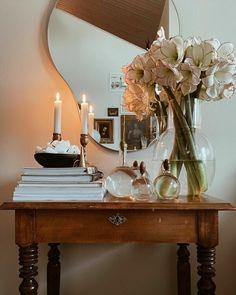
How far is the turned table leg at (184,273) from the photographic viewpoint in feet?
4.46

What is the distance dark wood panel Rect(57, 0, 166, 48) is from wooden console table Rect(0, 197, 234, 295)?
0.81m

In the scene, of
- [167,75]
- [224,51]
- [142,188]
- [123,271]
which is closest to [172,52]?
[167,75]

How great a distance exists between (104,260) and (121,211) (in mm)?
582

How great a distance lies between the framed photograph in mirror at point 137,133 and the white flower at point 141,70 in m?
0.31

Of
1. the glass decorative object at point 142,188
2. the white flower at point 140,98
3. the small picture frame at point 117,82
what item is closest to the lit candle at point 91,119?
the small picture frame at point 117,82

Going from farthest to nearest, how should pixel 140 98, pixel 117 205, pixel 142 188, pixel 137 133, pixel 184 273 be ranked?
pixel 137 133 → pixel 184 273 → pixel 140 98 → pixel 142 188 → pixel 117 205

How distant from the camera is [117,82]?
1491 mm

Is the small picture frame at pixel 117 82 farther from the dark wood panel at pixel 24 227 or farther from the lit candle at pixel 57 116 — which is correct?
the dark wood panel at pixel 24 227

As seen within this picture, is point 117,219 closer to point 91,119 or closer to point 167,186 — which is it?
point 167,186

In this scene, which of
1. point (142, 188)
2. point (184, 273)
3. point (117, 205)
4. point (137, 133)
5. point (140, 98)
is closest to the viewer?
point (117, 205)

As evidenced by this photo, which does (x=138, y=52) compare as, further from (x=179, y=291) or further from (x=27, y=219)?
(x=179, y=291)

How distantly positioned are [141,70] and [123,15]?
19.3 inches

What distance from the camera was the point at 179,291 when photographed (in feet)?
4.50

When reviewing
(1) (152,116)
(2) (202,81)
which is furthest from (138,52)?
(2) (202,81)
